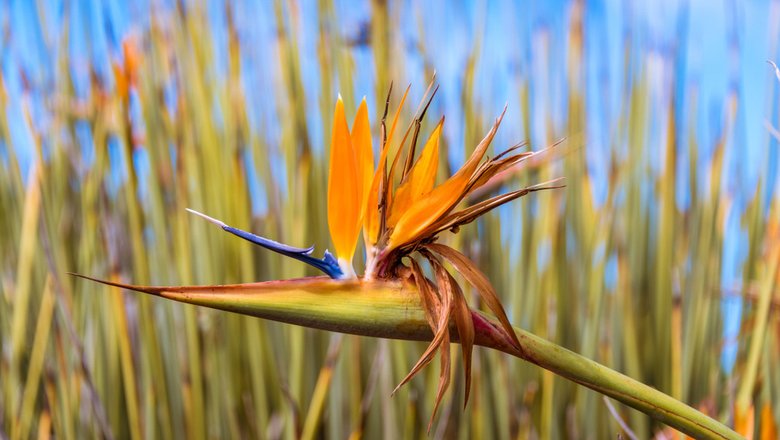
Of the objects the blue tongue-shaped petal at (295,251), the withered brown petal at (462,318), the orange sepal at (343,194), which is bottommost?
the withered brown petal at (462,318)

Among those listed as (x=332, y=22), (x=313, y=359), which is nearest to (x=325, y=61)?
(x=332, y=22)

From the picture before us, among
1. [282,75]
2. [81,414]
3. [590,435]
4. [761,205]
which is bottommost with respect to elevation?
[590,435]

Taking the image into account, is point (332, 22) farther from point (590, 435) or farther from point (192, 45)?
point (590, 435)

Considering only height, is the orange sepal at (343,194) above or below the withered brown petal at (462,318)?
above

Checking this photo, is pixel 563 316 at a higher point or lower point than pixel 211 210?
lower

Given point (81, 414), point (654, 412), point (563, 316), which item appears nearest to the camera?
point (654, 412)

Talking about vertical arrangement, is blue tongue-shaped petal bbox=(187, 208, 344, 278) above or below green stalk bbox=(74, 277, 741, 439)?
above
